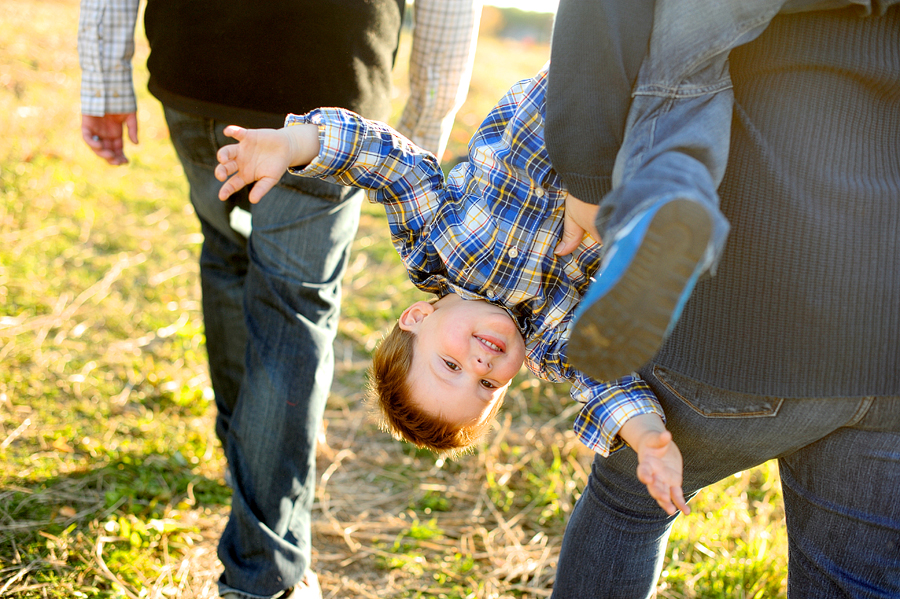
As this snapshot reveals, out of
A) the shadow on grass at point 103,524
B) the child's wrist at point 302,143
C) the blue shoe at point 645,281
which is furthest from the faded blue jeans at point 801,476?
the shadow on grass at point 103,524

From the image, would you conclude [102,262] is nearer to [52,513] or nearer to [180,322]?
[180,322]

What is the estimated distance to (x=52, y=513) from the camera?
2348mm

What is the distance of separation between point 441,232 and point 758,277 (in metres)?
0.67

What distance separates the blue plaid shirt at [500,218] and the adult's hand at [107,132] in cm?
114

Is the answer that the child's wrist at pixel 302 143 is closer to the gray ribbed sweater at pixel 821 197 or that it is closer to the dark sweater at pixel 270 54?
the dark sweater at pixel 270 54

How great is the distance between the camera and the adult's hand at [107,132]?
7.56 ft

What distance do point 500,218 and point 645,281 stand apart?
64 centimetres

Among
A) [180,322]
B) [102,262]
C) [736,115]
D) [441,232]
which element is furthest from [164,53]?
[102,262]

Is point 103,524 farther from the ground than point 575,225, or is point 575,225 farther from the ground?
point 575,225

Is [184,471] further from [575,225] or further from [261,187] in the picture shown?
[575,225]

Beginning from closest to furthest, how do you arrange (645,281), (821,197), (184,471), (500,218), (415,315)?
(645,281), (821,197), (500,218), (415,315), (184,471)

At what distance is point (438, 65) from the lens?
6.78 ft

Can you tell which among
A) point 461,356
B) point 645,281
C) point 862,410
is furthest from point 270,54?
point 862,410

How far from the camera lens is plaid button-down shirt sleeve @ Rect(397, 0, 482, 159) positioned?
198 centimetres
